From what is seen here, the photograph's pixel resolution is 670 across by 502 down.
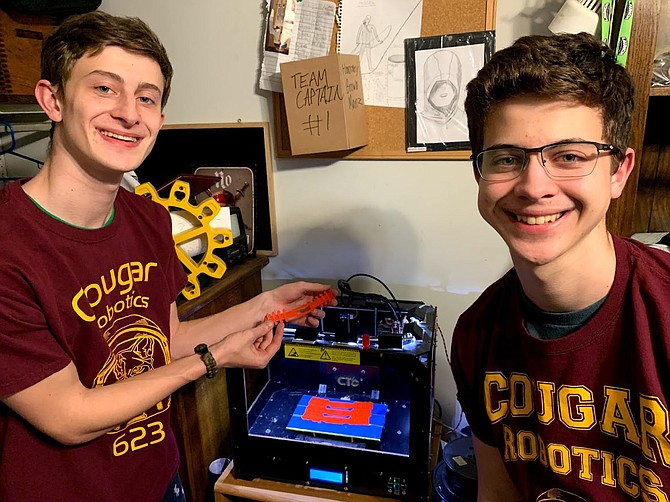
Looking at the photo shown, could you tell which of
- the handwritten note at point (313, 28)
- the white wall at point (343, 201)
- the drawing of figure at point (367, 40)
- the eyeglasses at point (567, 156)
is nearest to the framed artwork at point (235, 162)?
the white wall at point (343, 201)

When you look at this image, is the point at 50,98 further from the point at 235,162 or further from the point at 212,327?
the point at 235,162

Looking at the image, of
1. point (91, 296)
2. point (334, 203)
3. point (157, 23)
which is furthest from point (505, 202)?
point (157, 23)

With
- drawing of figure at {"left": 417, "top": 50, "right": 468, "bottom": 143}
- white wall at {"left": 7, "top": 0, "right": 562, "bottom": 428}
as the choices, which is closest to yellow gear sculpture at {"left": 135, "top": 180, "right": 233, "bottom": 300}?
white wall at {"left": 7, "top": 0, "right": 562, "bottom": 428}

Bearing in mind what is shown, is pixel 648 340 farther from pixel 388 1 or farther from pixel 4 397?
pixel 388 1

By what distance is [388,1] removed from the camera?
4.75 feet

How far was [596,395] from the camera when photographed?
75 centimetres

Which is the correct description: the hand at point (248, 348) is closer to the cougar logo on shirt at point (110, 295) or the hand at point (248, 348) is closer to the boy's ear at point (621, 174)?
the cougar logo on shirt at point (110, 295)

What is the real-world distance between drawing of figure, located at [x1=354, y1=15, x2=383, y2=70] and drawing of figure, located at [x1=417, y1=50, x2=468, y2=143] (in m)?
0.17

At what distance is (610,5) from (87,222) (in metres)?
1.21

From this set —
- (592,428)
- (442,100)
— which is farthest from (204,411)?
(442,100)

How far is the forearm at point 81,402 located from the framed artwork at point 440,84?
3.34 ft

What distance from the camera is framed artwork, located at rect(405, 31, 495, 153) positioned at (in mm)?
1392

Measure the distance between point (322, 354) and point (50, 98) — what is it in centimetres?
81

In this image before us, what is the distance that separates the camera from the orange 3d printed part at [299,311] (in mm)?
1247
